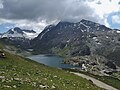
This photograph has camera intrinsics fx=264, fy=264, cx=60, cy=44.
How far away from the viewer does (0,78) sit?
31094 millimetres

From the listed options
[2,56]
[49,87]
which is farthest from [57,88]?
[2,56]

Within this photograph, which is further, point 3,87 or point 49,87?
point 49,87

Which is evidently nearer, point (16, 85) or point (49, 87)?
point (16, 85)

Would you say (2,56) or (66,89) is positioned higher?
(2,56)

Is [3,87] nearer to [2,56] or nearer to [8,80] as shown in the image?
[8,80]

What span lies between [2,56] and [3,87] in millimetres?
37046

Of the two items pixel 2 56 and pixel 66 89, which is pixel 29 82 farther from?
pixel 2 56

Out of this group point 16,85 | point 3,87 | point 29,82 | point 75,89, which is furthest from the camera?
point 75,89

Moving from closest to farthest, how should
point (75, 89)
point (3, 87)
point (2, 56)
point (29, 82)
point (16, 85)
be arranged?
1. point (3, 87)
2. point (16, 85)
3. point (29, 82)
4. point (75, 89)
5. point (2, 56)

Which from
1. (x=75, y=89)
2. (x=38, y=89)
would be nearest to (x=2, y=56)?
(x=75, y=89)

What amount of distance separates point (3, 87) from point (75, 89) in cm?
1245

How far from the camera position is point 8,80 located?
30906 millimetres

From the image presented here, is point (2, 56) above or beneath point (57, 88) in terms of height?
above

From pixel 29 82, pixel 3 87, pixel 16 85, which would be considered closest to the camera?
pixel 3 87
